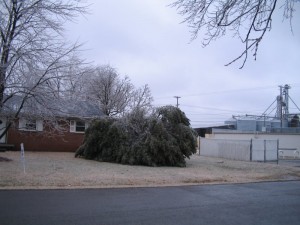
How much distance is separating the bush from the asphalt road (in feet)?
30.9

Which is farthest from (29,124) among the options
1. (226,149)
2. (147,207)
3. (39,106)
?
(226,149)

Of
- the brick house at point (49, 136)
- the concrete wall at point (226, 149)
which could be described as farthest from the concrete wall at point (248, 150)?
the brick house at point (49, 136)

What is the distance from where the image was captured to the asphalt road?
855 cm

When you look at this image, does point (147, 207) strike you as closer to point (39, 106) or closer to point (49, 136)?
point (39, 106)

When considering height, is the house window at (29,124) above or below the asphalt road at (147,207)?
above

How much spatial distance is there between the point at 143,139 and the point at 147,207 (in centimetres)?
1369

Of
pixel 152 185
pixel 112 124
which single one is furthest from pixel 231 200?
pixel 112 124

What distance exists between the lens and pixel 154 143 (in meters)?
22.9

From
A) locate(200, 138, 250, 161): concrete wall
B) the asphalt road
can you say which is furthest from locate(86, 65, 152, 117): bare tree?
the asphalt road

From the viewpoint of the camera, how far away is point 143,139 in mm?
23734

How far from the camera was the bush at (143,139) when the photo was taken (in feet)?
76.3

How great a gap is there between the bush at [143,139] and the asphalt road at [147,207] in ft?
30.9

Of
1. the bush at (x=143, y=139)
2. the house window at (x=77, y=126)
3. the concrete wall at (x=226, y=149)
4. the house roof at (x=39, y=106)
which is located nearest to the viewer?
the house roof at (x=39, y=106)

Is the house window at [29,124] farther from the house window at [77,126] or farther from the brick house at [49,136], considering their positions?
the house window at [77,126]
